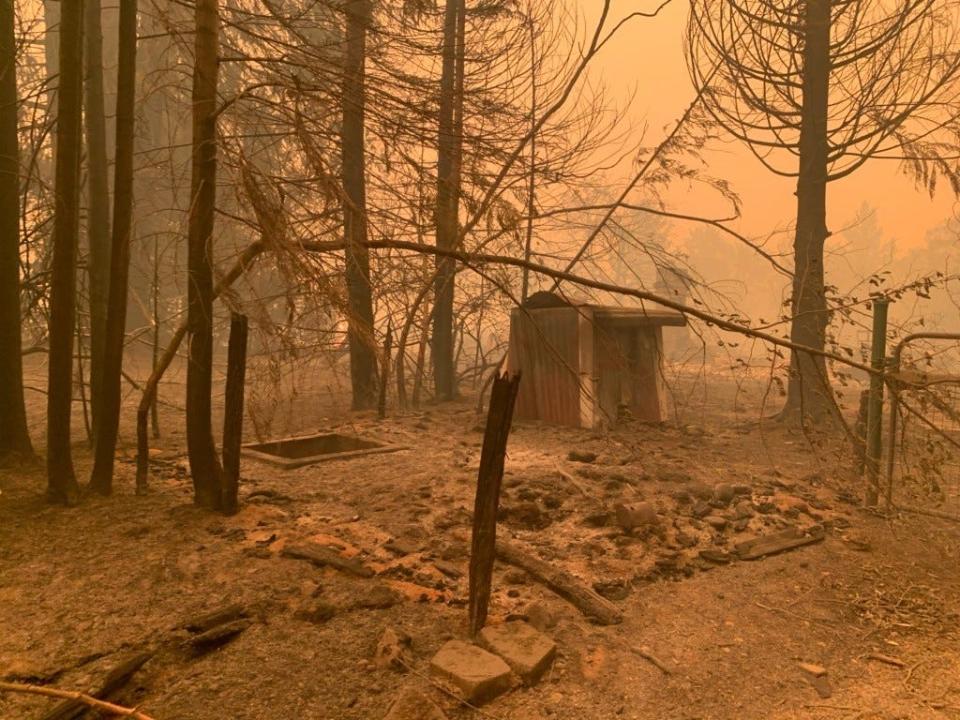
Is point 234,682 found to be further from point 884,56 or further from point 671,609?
→ point 884,56

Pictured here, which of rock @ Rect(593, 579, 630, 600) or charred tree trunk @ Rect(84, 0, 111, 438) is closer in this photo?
rock @ Rect(593, 579, 630, 600)

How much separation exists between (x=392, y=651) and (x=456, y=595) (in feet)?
2.56

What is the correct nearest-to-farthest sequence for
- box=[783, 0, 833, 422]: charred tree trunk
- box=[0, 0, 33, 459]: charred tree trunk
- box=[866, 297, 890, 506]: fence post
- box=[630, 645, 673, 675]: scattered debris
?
box=[630, 645, 673, 675]: scattered debris, box=[0, 0, 33, 459]: charred tree trunk, box=[866, 297, 890, 506]: fence post, box=[783, 0, 833, 422]: charred tree trunk

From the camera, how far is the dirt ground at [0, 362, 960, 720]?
3.23 meters

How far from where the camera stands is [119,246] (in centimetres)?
492

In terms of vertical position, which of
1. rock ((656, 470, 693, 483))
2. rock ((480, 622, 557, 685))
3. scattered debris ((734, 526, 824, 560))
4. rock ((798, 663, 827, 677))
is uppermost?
rock ((656, 470, 693, 483))

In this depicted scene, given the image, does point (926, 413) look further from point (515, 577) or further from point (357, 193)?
point (357, 193)

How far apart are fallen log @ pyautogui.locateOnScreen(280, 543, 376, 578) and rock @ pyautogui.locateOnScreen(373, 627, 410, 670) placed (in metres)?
0.71

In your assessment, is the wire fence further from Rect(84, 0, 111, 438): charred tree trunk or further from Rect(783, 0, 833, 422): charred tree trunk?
Rect(84, 0, 111, 438): charred tree trunk

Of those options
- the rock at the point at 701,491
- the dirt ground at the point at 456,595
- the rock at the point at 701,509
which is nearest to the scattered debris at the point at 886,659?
the dirt ground at the point at 456,595

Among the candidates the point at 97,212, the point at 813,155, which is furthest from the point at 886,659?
the point at 813,155

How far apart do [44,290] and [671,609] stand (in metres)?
5.61

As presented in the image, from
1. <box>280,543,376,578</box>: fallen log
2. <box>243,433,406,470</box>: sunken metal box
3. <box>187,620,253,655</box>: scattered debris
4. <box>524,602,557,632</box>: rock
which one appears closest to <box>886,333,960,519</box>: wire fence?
<box>524,602,557,632</box>: rock

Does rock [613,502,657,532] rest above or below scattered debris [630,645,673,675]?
above
